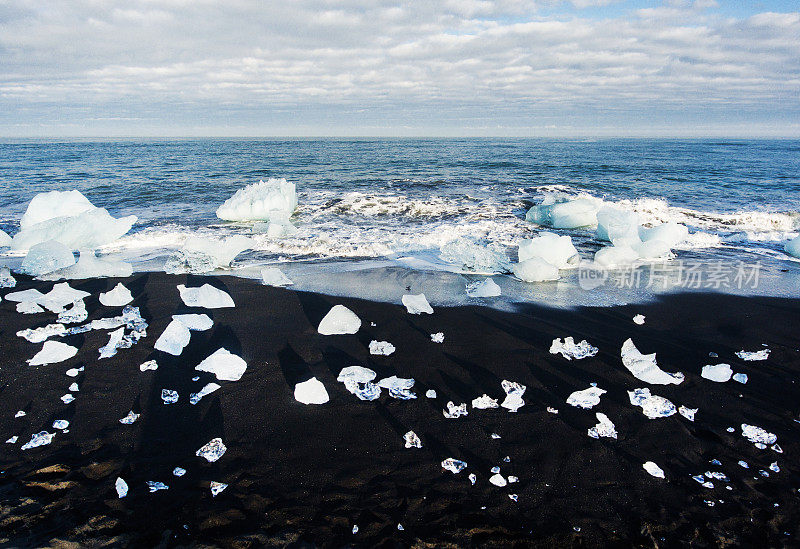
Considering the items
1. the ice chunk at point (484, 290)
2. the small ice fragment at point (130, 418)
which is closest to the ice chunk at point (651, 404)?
the ice chunk at point (484, 290)

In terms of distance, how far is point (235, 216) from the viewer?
31.1ft

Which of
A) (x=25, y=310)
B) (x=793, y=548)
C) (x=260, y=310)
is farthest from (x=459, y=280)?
(x=25, y=310)

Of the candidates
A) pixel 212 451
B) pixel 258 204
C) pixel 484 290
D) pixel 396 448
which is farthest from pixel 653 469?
pixel 258 204

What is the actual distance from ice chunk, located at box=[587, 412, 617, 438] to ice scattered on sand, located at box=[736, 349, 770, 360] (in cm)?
171

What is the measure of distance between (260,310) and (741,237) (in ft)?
28.8

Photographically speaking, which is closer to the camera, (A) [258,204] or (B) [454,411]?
(B) [454,411]

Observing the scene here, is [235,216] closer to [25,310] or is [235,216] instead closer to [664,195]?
[25,310]

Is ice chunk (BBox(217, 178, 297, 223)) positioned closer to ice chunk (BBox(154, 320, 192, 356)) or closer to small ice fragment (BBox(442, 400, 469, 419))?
ice chunk (BBox(154, 320, 192, 356))

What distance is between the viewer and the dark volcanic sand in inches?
78.4

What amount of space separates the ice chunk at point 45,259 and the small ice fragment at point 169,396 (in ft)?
13.2

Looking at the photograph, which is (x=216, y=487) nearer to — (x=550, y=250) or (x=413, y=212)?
(x=550, y=250)

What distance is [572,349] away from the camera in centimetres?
354

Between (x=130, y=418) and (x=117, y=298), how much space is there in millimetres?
2328

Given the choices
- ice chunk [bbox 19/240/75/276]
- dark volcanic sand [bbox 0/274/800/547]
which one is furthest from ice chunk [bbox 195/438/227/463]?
ice chunk [bbox 19/240/75/276]
